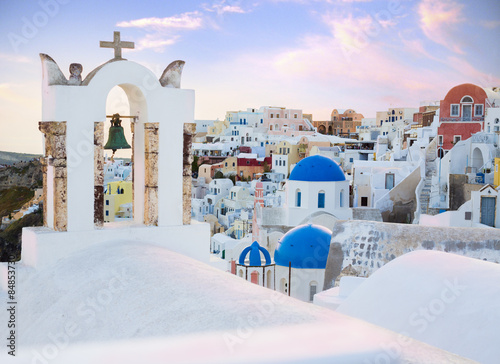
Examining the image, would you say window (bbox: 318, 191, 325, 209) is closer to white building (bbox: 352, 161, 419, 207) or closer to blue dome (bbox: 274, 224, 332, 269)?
white building (bbox: 352, 161, 419, 207)

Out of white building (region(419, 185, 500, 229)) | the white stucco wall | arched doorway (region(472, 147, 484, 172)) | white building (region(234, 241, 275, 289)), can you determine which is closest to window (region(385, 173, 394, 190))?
arched doorway (region(472, 147, 484, 172))

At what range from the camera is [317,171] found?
19.7 metres

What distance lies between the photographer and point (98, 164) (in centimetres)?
492

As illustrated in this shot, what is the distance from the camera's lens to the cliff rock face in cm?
4816

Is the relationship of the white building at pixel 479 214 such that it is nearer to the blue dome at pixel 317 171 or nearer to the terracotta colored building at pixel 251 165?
the blue dome at pixel 317 171

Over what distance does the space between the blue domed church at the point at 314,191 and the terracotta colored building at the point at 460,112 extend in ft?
28.1

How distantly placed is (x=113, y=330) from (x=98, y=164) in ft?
6.16

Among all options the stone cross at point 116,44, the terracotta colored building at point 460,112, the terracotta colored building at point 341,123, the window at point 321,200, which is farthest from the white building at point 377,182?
the terracotta colored building at point 341,123

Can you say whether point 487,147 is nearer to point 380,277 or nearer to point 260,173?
point 380,277

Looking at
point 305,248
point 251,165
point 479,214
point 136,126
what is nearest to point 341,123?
point 251,165

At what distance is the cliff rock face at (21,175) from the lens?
48156 millimetres

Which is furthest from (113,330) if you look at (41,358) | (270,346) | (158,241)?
(158,241)

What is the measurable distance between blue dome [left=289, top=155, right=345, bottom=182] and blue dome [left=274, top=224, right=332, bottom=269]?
6661mm

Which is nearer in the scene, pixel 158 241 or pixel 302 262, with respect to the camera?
pixel 158 241
